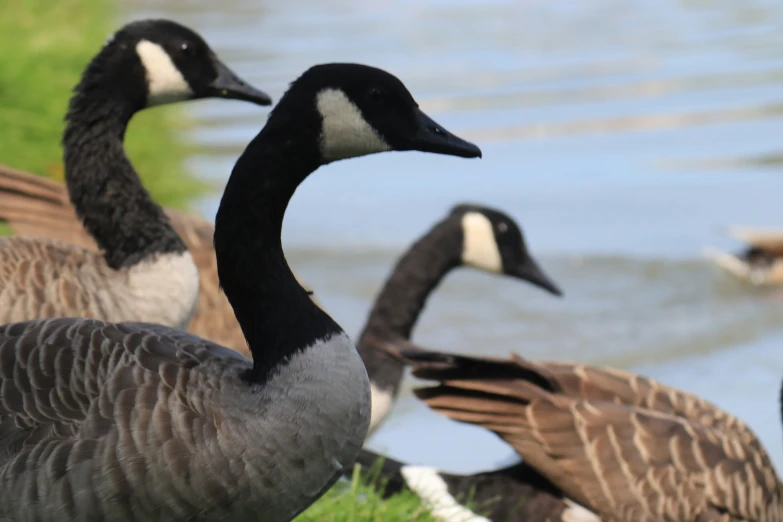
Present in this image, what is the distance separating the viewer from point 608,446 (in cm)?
530

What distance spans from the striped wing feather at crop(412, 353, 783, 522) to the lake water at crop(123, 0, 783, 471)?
1.52 metres

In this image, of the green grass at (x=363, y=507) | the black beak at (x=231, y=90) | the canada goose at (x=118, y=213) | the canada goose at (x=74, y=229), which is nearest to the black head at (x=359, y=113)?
the green grass at (x=363, y=507)

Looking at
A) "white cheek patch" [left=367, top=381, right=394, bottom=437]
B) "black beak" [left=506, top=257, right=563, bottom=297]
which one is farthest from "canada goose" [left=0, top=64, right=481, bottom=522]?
"black beak" [left=506, top=257, right=563, bottom=297]

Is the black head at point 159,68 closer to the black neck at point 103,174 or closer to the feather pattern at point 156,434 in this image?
the black neck at point 103,174

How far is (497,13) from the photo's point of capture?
2242 centimetres

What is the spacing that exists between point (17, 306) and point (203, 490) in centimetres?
198

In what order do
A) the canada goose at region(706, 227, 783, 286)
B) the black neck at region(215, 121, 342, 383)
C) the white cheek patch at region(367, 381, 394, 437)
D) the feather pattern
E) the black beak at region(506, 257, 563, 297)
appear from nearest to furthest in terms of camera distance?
the feather pattern < the black neck at region(215, 121, 342, 383) < the white cheek patch at region(367, 381, 394, 437) < the black beak at region(506, 257, 563, 297) < the canada goose at region(706, 227, 783, 286)

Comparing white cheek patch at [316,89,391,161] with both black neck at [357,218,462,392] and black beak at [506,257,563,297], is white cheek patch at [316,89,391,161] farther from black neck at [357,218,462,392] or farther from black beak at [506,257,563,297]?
black beak at [506,257,563,297]

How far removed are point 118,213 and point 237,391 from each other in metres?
2.27

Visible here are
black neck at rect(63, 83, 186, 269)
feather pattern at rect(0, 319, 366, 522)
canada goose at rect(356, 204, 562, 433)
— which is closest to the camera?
feather pattern at rect(0, 319, 366, 522)

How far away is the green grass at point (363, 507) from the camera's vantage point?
4.96m

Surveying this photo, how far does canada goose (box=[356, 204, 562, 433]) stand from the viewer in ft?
23.3

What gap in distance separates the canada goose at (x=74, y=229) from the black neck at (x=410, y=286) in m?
0.79

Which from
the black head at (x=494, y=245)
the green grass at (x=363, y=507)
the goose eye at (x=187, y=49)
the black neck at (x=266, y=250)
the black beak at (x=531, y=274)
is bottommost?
the green grass at (x=363, y=507)
